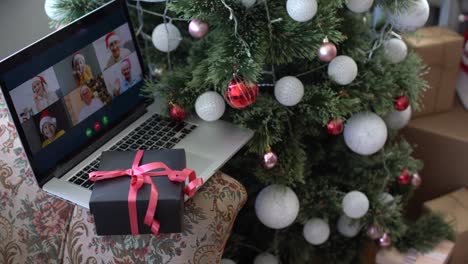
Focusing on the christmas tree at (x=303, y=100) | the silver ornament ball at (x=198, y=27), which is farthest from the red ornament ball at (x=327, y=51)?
the silver ornament ball at (x=198, y=27)

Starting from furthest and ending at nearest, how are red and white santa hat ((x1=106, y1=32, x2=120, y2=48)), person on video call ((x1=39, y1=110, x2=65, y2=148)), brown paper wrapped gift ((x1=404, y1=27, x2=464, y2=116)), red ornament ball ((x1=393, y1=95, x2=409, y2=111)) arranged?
brown paper wrapped gift ((x1=404, y1=27, x2=464, y2=116))
red ornament ball ((x1=393, y1=95, x2=409, y2=111))
red and white santa hat ((x1=106, y1=32, x2=120, y2=48))
person on video call ((x1=39, y1=110, x2=65, y2=148))

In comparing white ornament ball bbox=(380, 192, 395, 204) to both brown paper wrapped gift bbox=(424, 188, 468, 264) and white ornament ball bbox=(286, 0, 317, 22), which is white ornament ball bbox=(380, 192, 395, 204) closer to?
brown paper wrapped gift bbox=(424, 188, 468, 264)

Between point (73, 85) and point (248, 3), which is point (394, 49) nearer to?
point (248, 3)

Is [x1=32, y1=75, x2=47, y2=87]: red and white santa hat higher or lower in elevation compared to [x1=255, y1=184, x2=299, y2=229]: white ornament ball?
higher

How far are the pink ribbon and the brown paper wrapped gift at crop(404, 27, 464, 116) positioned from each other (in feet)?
2.76

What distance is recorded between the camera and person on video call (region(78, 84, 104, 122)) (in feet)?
3.67

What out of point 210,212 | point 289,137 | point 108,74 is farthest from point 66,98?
point 289,137

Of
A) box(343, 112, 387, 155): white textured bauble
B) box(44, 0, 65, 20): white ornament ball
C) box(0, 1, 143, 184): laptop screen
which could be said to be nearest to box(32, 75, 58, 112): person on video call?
box(0, 1, 143, 184): laptop screen

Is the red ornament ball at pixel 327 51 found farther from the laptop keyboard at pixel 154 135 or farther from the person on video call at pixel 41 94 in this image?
the person on video call at pixel 41 94

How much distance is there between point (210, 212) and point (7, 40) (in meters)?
0.79

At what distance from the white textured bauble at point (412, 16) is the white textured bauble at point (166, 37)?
1.60ft

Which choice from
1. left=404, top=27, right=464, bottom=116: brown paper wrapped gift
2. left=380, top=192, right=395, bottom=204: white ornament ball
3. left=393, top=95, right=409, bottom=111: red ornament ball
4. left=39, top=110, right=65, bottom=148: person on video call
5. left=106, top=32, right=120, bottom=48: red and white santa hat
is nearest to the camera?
left=39, top=110, right=65, bottom=148: person on video call

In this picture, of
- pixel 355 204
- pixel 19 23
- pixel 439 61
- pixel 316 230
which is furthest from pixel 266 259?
pixel 19 23

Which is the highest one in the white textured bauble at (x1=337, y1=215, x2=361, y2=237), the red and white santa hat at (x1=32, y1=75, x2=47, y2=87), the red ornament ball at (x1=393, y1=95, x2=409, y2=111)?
the red and white santa hat at (x1=32, y1=75, x2=47, y2=87)
